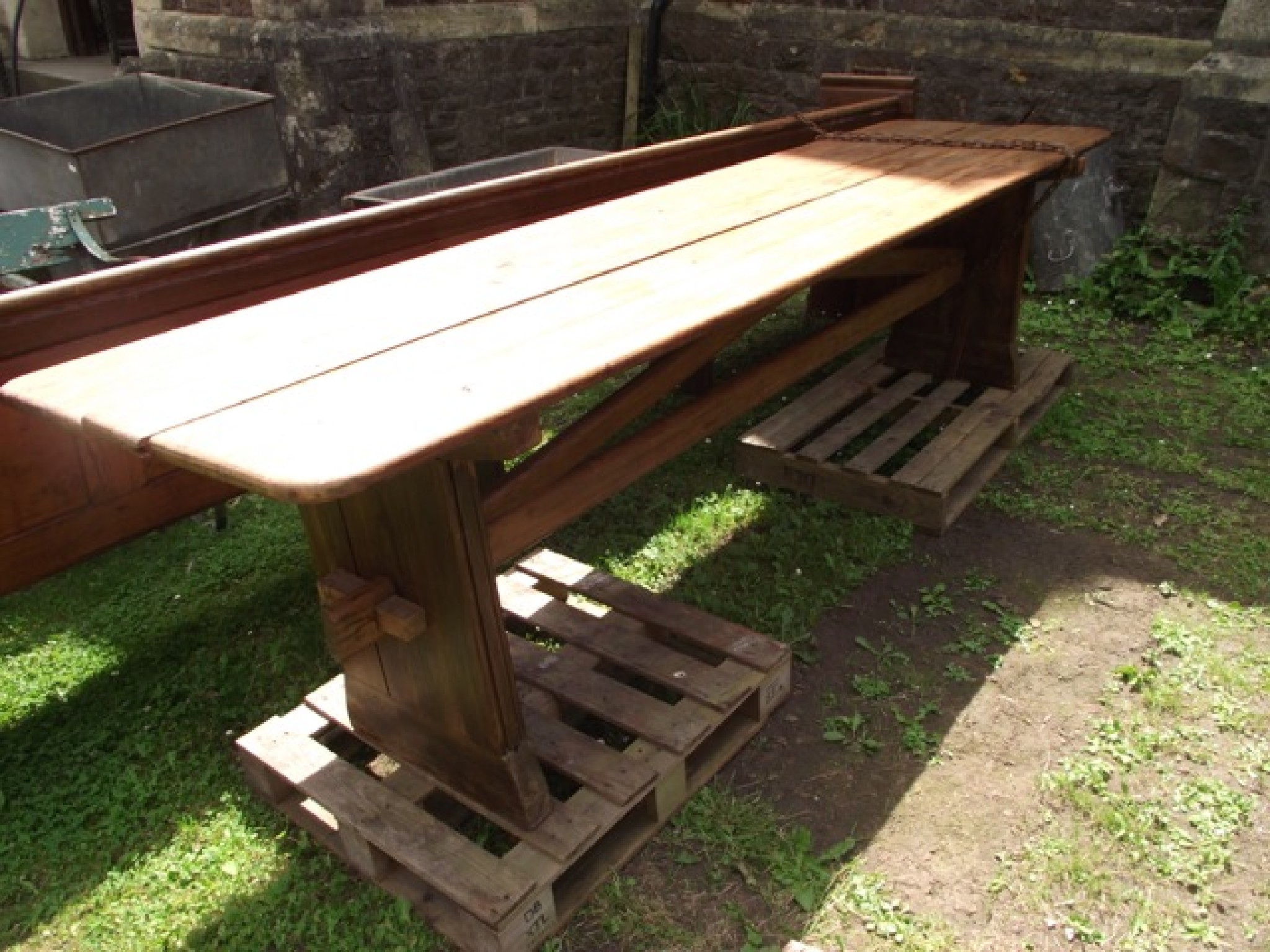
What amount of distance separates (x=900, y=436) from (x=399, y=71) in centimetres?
414

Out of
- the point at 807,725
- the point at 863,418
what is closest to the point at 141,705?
the point at 807,725

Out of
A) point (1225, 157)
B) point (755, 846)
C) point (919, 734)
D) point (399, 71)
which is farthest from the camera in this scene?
point (399, 71)

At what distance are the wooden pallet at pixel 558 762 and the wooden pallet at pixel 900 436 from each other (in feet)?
3.26

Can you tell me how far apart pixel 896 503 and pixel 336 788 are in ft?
6.84

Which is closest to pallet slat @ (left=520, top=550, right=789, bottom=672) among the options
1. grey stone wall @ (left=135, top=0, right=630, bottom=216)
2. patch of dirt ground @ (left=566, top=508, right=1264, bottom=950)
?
patch of dirt ground @ (left=566, top=508, right=1264, bottom=950)

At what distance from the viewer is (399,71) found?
245 inches

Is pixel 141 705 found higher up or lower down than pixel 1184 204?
lower down

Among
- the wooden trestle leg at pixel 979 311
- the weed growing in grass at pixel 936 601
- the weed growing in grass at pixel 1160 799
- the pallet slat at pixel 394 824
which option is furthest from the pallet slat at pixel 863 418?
the pallet slat at pixel 394 824

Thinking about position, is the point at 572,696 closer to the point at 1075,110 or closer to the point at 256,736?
the point at 256,736

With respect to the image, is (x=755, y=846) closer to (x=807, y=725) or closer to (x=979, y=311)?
(x=807, y=725)

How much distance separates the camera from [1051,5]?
18.1 feet

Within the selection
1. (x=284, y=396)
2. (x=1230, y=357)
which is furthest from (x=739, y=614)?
(x=1230, y=357)

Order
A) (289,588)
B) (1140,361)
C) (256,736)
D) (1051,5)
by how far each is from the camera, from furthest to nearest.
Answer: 1. (1051,5)
2. (1140,361)
3. (289,588)
4. (256,736)

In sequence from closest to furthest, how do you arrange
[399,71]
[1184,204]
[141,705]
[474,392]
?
[474,392] < [141,705] < [1184,204] < [399,71]
